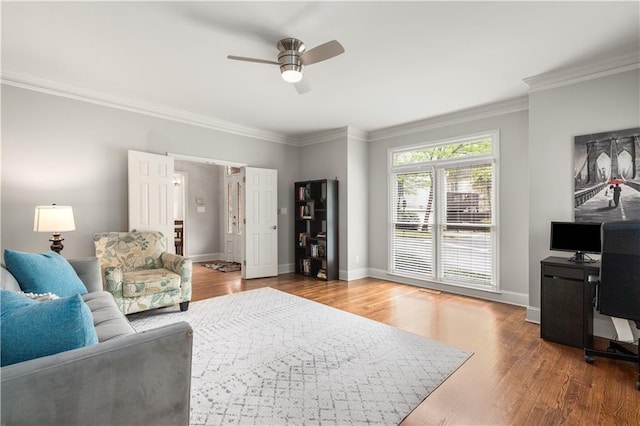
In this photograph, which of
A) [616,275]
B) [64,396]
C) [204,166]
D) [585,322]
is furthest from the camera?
[204,166]

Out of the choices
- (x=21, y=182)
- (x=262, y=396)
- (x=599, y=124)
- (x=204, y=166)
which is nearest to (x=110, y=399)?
(x=262, y=396)

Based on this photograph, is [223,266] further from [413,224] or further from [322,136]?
[413,224]

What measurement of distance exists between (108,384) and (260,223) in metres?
4.66

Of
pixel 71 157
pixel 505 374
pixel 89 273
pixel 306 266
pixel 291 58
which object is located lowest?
pixel 505 374

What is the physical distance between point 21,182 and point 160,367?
3.83 meters

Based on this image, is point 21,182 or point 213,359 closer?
point 213,359

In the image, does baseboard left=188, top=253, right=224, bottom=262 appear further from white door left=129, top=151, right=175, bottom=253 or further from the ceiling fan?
the ceiling fan

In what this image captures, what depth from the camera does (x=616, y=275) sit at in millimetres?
2266

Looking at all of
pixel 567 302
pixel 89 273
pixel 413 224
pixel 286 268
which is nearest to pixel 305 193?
pixel 286 268

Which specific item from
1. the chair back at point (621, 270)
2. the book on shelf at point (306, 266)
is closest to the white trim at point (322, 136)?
the book on shelf at point (306, 266)

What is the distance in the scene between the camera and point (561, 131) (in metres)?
3.27

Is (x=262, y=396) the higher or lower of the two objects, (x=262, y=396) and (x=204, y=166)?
the lower

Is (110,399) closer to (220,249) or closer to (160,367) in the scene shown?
(160,367)

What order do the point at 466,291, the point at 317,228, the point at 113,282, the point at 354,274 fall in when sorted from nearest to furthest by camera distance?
→ the point at 113,282, the point at 466,291, the point at 354,274, the point at 317,228
